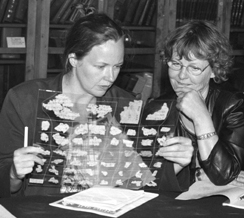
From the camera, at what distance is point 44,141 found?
1.67 meters

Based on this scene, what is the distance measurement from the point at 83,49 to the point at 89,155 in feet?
1.47

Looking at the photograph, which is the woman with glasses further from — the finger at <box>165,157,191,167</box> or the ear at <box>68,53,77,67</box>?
the ear at <box>68,53,77,67</box>

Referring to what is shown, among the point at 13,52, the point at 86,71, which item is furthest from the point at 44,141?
the point at 13,52

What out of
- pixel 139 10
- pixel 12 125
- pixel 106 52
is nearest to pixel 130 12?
pixel 139 10

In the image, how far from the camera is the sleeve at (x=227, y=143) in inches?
73.4

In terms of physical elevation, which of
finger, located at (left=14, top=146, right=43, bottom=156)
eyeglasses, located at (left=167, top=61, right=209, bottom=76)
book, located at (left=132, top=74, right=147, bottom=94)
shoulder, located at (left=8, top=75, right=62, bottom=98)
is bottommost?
book, located at (left=132, top=74, right=147, bottom=94)

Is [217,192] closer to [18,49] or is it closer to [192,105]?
[192,105]

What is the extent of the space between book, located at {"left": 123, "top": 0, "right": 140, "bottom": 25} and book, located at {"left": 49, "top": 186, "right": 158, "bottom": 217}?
2.57 metres

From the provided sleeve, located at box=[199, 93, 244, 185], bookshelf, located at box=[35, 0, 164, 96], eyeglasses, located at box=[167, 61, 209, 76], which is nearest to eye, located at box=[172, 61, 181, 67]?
eyeglasses, located at box=[167, 61, 209, 76]

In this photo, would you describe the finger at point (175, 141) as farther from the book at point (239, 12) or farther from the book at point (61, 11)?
the book at point (239, 12)

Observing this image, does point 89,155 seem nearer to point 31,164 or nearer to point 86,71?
point 31,164

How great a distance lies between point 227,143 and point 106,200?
2.04 ft

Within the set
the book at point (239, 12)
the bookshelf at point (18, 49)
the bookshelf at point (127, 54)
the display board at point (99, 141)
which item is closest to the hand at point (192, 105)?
the display board at point (99, 141)

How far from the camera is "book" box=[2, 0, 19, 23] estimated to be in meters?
3.64
